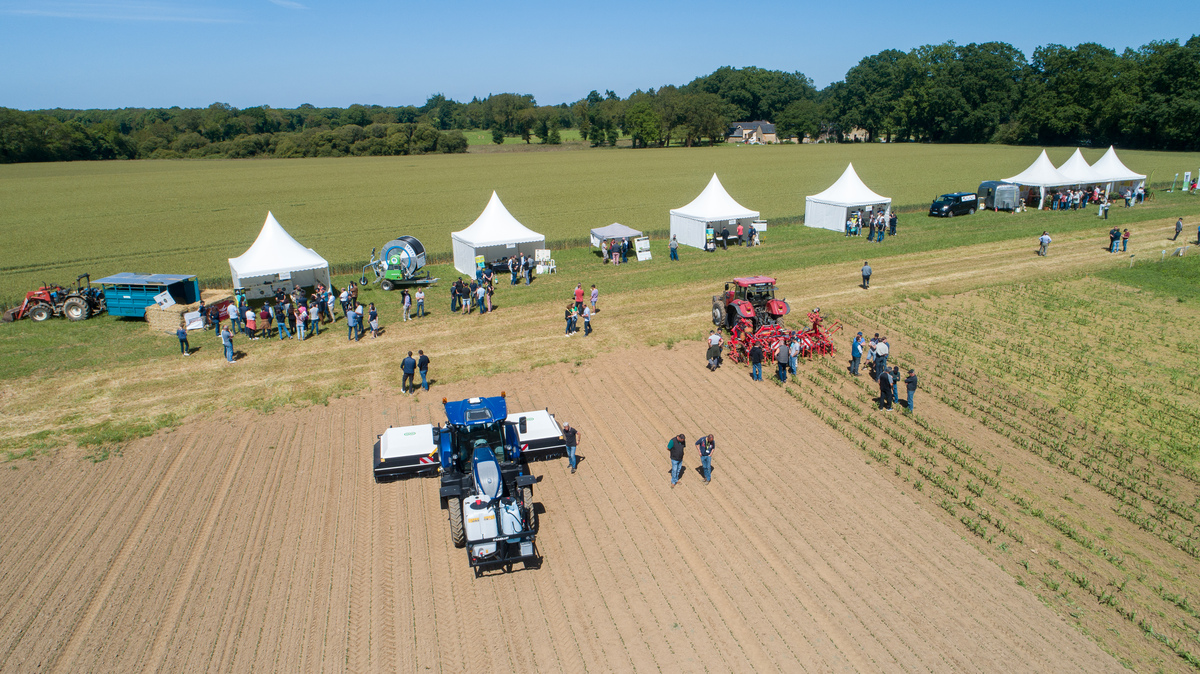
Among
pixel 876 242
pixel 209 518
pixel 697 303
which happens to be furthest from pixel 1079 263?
pixel 209 518

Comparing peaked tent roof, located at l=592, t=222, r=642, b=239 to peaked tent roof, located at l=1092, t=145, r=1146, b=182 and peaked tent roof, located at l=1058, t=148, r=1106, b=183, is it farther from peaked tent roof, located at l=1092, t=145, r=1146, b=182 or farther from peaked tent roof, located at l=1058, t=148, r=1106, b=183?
peaked tent roof, located at l=1092, t=145, r=1146, b=182

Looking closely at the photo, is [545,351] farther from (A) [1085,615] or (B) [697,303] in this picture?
(A) [1085,615]

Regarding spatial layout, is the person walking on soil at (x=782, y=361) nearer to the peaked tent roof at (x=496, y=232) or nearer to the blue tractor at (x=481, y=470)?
the blue tractor at (x=481, y=470)


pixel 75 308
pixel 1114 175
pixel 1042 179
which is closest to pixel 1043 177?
pixel 1042 179

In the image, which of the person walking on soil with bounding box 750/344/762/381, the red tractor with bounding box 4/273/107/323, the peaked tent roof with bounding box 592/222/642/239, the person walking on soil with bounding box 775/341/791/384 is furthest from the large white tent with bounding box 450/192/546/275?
the person walking on soil with bounding box 775/341/791/384

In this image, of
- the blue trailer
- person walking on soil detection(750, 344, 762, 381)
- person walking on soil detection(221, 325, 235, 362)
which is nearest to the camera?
person walking on soil detection(750, 344, 762, 381)

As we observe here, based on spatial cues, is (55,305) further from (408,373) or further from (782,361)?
(782,361)
